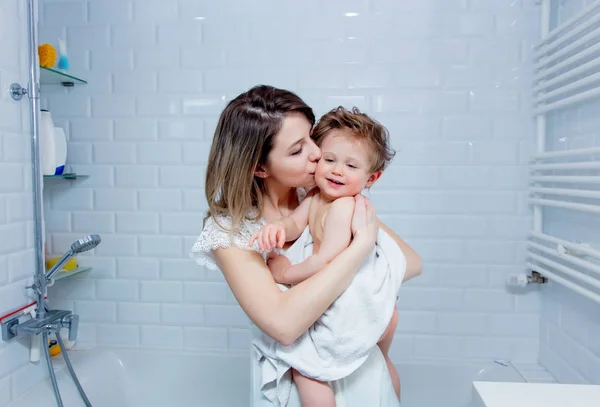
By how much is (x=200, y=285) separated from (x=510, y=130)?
4.87ft

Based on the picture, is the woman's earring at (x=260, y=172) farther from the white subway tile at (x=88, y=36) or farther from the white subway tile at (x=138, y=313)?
Result: the white subway tile at (x=88, y=36)

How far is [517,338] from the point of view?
1969 millimetres

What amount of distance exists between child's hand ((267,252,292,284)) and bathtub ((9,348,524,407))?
0.95m

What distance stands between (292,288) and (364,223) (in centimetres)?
24

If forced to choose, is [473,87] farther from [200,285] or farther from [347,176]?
[200,285]

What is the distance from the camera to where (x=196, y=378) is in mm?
2023

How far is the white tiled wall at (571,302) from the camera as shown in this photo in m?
1.50

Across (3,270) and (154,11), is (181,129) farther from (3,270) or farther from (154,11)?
(3,270)

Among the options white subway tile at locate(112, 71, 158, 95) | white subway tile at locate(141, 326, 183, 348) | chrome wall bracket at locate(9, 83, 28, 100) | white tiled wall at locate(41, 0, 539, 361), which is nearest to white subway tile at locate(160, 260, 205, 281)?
white tiled wall at locate(41, 0, 539, 361)

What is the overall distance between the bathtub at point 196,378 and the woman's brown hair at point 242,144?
107cm

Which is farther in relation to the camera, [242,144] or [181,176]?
[181,176]

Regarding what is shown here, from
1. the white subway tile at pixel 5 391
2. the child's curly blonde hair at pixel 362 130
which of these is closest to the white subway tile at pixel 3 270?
the white subway tile at pixel 5 391

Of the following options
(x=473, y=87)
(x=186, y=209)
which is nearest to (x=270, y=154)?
(x=186, y=209)

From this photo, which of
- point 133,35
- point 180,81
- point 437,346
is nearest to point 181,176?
point 180,81
